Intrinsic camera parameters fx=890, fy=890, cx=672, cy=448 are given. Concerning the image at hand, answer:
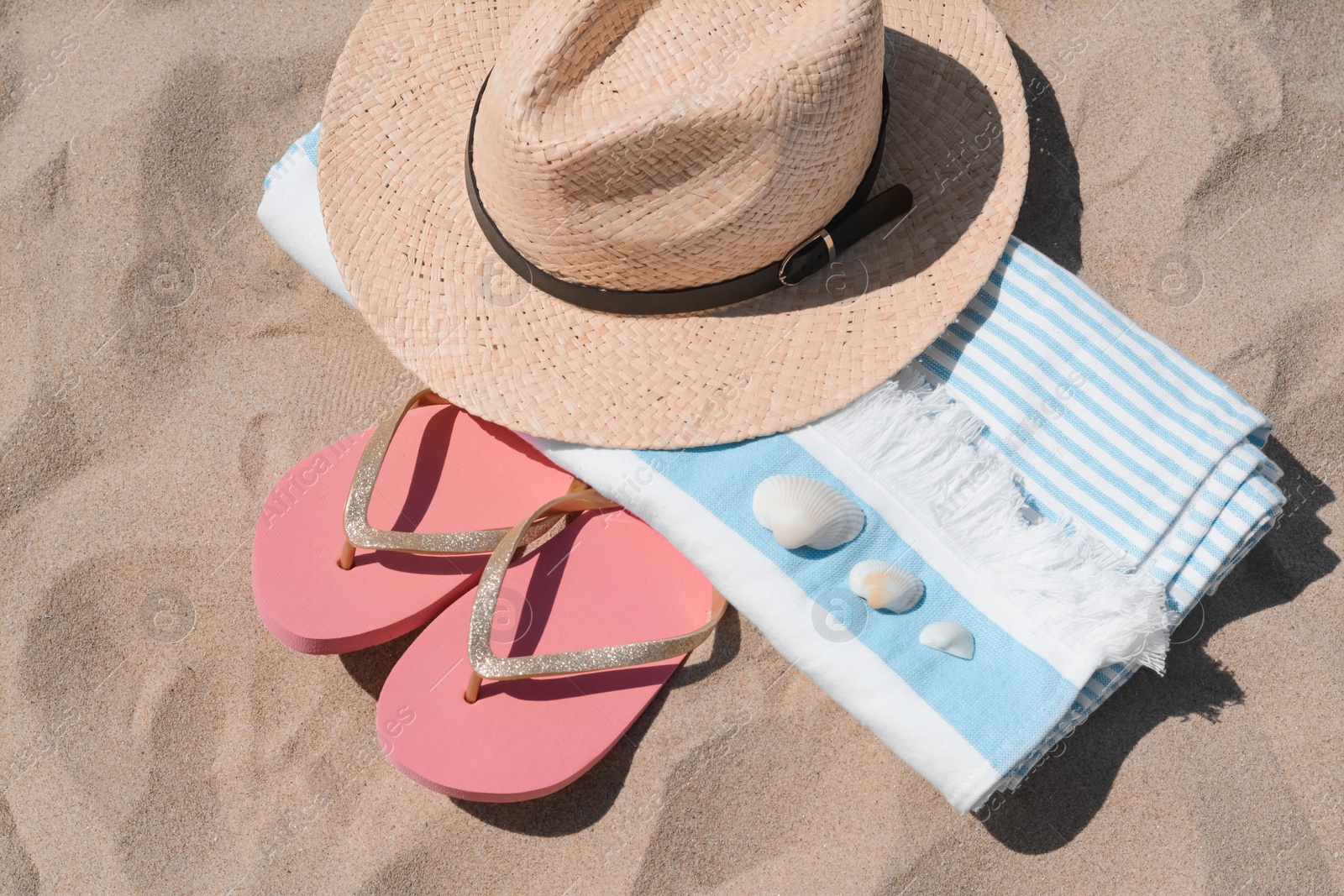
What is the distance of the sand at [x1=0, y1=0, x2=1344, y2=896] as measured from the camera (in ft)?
5.47

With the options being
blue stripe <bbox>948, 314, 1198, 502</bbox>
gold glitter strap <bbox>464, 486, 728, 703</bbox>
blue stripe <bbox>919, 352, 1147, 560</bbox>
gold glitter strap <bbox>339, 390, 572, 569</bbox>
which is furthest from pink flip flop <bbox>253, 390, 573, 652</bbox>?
blue stripe <bbox>948, 314, 1198, 502</bbox>

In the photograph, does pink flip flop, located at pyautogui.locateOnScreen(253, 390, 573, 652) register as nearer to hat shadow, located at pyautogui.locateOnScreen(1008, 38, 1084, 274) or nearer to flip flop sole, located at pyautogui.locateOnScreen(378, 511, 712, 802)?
flip flop sole, located at pyautogui.locateOnScreen(378, 511, 712, 802)

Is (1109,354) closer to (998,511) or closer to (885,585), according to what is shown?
(998,511)

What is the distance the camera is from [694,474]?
1.53 metres

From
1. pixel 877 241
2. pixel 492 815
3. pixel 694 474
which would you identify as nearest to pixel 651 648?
pixel 694 474

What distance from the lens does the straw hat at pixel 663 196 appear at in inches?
49.8

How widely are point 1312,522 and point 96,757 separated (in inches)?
96.9

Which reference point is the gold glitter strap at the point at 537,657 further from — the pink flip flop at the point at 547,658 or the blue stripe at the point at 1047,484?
the blue stripe at the point at 1047,484

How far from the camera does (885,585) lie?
4.79 feet

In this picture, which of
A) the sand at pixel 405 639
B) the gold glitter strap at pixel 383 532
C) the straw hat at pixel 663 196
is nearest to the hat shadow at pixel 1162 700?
the sand at pixel 405 639

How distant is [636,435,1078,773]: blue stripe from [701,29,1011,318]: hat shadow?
0.26 metres

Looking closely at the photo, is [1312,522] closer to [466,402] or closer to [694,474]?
[694,474]

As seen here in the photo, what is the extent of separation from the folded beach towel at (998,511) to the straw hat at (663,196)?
0.11m

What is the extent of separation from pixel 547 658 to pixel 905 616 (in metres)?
0.63
